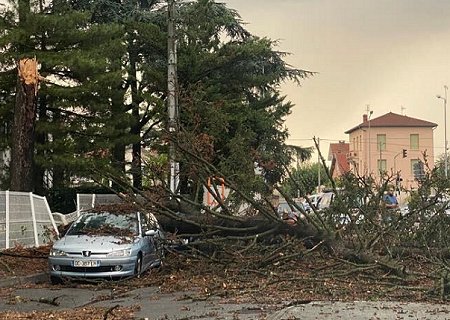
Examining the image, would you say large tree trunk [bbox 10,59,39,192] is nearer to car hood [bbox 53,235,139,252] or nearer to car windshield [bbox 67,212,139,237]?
car windshield [bbox 67,212,139,237]

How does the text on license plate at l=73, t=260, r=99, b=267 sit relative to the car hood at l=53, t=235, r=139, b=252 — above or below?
below

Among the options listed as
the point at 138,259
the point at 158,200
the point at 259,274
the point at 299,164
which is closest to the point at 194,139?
the point at 158,200

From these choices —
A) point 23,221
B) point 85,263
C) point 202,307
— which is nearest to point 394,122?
point 23,221

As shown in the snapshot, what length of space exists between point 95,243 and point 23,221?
5.59 metres

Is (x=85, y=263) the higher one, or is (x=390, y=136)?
(x=390, y=136)

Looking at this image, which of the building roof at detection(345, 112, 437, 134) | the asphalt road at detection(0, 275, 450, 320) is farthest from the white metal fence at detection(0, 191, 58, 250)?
the building roof at detection(345, 112, 437, 134)

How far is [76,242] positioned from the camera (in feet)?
47.3

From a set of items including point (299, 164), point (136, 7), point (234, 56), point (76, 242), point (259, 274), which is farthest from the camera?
point (299, 164)

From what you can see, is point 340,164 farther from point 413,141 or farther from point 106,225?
point 413,141

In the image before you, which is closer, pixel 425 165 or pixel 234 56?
pixel 425 165

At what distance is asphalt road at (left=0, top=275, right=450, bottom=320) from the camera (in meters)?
8.98

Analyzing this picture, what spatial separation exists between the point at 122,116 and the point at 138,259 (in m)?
12.8

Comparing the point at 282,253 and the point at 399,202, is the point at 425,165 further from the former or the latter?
the point at 282,253

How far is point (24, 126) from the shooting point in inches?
774
